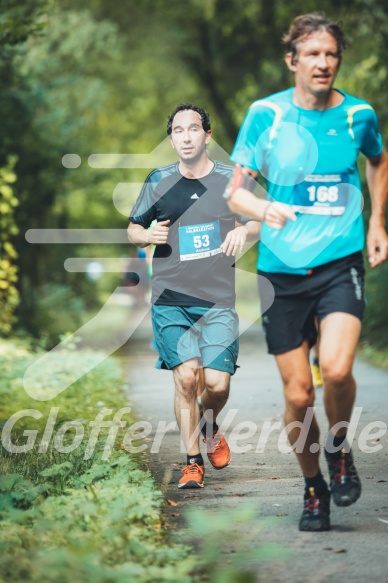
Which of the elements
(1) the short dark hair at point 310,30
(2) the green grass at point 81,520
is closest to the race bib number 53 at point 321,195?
(1) the short dark hair at point 310,30

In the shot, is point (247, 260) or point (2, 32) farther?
point (247, 260)

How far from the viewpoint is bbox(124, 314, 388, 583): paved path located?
15.9ft

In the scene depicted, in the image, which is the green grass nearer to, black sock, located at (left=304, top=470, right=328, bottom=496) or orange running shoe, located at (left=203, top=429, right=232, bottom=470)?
orange running shoe, located at (left=203, top=429, right=232, bottom=470)

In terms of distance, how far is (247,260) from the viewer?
38.7 metres

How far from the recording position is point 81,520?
204 inches

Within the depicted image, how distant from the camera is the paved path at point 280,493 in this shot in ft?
15.9

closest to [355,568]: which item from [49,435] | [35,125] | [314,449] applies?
[314,449]

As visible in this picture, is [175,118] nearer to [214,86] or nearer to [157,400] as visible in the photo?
[157,400]

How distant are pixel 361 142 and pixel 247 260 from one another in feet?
109

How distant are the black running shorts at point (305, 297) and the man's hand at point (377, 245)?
2.7 inches

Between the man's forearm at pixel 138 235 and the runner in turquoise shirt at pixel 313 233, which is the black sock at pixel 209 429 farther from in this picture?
the runner in turquoise shirt at pixel 313 233

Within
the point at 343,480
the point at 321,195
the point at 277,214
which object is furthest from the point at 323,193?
the point at 343,480

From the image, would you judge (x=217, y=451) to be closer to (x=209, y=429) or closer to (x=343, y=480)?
(x=209, y=429)

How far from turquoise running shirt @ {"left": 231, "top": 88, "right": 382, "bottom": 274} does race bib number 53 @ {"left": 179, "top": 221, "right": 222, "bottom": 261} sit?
5.58 feet
